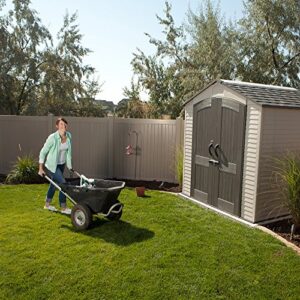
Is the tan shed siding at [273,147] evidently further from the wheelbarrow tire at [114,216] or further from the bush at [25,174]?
the bush at [25,174]

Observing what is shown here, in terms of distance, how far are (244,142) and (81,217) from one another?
2.76m

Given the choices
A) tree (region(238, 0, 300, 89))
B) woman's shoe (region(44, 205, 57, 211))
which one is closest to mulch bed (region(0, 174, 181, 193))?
woman's shoe (region(44, 205, 57, 211))

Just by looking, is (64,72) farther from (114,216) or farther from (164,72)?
(114,216)

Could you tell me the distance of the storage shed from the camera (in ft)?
17.0

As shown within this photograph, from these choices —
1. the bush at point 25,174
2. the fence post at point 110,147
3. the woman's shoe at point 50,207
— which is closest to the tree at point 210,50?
the fence post at point 110,147

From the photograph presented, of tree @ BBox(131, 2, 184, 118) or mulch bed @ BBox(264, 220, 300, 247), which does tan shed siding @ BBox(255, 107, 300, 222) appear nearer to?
mulch bed @ BBox(264, 220, 300, 247)

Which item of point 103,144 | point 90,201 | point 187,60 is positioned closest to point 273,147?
point 90,201

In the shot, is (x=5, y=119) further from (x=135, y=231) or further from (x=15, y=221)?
(x=135, y=231)

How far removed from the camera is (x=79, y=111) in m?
17.7

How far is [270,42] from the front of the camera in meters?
12.6

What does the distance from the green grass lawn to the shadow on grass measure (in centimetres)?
1

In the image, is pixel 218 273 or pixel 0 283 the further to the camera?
pixel 218 273

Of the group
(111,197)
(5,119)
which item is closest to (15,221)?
(111,197)

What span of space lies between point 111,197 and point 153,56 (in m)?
14.7
